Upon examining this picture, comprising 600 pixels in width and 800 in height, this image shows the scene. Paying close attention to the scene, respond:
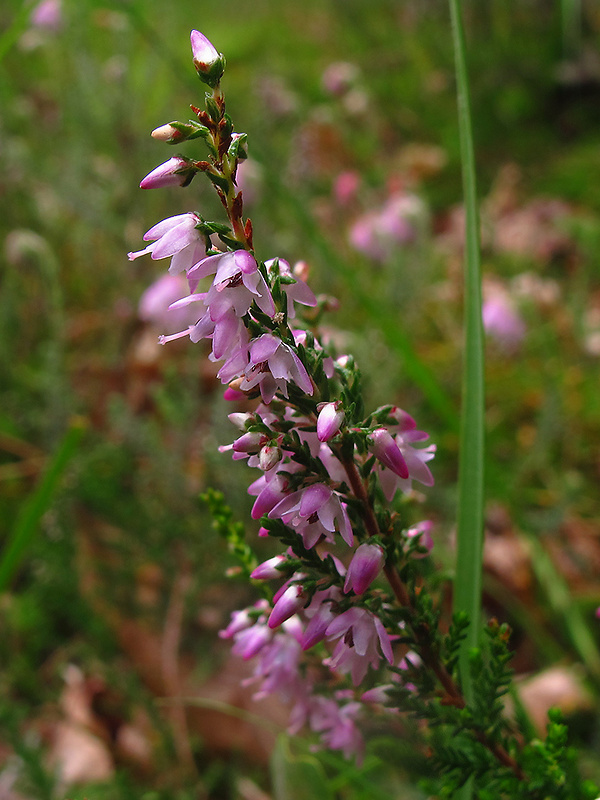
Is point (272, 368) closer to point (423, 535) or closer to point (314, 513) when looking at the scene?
point (314, 513)

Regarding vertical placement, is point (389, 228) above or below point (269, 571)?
above

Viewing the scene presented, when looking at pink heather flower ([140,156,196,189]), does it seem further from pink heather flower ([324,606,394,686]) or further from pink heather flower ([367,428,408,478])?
pink heather flower ([324,606,394,686])

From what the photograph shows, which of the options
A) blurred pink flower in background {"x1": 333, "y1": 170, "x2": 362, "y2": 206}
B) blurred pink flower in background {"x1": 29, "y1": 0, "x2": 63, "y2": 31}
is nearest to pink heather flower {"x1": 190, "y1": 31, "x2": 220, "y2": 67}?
blurred pink flower in background {"x1": 333, "y1": 170, "x2": 362, "y2": 206}

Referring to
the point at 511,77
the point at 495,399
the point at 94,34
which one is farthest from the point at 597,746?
the point at 94,34

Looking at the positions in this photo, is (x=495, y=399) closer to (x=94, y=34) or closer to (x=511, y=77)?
(x=511, y=77)

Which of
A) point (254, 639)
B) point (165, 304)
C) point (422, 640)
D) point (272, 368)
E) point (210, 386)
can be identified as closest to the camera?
point (272, 368)

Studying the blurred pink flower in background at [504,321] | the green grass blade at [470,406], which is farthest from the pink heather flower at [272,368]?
the blurred pink flower in background at [504,321]

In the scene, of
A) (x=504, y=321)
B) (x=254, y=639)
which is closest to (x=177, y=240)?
(x=254, y=639)
